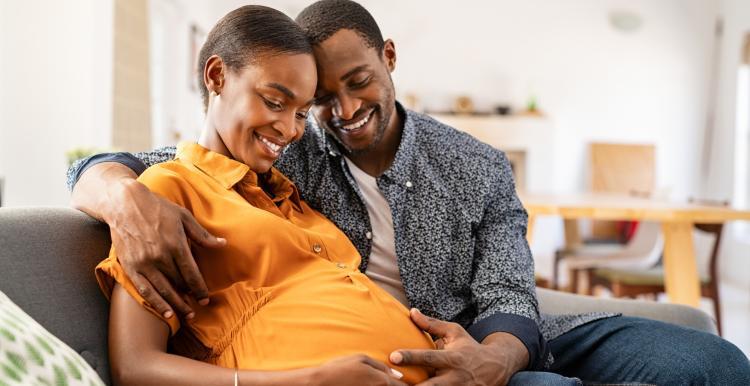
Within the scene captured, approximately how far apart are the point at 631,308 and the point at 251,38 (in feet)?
3.50

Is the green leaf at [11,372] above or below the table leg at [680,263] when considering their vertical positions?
above

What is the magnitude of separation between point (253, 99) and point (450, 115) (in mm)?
6398

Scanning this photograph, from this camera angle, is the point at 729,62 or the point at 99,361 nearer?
the point at 99,361

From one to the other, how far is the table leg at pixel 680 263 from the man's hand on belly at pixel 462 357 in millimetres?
2130

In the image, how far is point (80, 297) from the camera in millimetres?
1062

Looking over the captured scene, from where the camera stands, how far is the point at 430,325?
1193mm

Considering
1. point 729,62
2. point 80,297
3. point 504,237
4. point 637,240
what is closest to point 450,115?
point 729,62

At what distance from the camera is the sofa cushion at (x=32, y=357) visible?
0.75 metres

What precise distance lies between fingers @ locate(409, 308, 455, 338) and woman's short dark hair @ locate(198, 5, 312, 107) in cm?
47

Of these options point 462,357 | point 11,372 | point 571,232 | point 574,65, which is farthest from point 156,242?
point 574,65

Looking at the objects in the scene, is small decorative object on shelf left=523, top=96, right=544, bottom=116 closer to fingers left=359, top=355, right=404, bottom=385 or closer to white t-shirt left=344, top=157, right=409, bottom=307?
white t-shirt left=344, top=157, right=409, bottom=307

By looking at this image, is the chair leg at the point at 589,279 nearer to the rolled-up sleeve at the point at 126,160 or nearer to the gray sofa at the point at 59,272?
the rolled-up sleeve at the point at 126,160

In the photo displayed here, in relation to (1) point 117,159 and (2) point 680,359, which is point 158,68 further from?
(2) point 680,359

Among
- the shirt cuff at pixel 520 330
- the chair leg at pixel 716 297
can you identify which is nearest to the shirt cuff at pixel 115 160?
the shirt cuff at pixel 520 330
